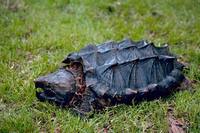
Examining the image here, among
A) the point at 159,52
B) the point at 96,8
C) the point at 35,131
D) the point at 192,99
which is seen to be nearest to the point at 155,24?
the point at 96,8

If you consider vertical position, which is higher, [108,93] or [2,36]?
[2,36]

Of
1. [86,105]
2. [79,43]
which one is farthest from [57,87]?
[79,43]

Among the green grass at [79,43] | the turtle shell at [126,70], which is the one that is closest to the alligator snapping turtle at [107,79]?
the turtle shell at [126,70]

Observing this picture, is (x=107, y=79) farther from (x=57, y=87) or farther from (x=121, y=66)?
(x=57, y=87)

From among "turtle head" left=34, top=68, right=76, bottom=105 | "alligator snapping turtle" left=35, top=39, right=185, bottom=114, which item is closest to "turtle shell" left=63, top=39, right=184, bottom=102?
"alligator snapping turtle" left=35, top=39, right=185, bottom=114

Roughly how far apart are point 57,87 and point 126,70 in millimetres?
700

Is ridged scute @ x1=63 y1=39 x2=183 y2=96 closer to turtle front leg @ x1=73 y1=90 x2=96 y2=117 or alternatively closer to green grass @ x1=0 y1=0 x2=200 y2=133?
turtle front leg @ x1=73 y1=90 x2=96 y2=117

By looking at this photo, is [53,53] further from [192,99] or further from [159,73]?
[192,99]

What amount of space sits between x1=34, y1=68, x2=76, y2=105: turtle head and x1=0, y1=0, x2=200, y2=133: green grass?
128 millimetres

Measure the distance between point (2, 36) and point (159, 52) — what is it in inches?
87.2

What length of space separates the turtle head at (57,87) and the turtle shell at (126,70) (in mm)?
179

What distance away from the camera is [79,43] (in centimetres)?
488

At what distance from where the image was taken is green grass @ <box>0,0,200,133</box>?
3.52m

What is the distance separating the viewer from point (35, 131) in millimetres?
3367
